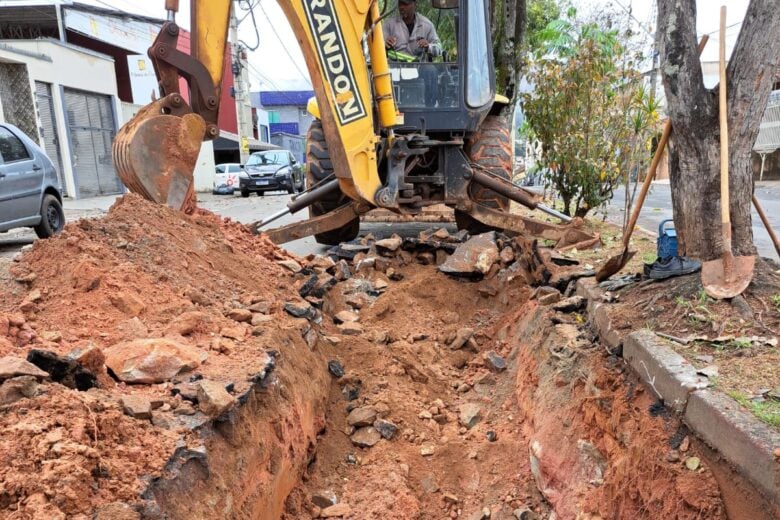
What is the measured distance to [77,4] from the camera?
61.8 feet

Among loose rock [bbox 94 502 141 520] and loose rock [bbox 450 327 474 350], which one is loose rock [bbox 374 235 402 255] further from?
loose rock [bbox 94 502 141 520]

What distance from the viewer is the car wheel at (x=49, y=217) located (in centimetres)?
811

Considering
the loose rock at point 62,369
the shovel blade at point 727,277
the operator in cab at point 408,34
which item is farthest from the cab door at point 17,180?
the shovel blade at point 727,277

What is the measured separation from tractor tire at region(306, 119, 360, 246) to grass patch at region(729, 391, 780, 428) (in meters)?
5.17

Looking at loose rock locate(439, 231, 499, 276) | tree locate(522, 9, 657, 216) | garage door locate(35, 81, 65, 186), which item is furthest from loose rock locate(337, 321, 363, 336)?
garage door locate(35, 81, 65, 186)

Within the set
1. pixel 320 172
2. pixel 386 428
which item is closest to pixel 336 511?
pixel 386 428

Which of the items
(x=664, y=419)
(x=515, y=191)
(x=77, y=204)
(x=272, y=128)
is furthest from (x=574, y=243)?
(x=272, y=128)

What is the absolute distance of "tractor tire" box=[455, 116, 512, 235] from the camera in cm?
678

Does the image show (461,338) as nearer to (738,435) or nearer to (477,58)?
(738,435)

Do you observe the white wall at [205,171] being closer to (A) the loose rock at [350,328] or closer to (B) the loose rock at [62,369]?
(A) the loose rock at [350,328]

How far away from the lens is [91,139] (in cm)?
1814

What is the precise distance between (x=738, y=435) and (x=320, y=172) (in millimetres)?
5644

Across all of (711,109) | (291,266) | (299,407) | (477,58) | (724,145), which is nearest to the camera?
(724,145)

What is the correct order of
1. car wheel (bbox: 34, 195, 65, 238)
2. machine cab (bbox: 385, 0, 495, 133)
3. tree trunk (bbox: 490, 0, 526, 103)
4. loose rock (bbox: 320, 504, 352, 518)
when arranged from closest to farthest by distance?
loose rock (bbox: 320, 504, 352, 518) < machine cab (bbox: 385, 0, 495, 133) < car wheel (bbox: 34, 195, 65, 238) < tree trunk (bbox: 490, 0, 526, 103)
